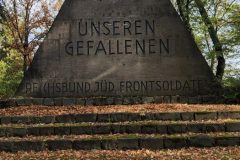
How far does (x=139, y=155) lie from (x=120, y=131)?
5.82 ft

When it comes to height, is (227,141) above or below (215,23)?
below

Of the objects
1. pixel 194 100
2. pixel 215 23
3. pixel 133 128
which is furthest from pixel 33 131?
pixel 215 23

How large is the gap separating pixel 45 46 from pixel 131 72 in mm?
3053

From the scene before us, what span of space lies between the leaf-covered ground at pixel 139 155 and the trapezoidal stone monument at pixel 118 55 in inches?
231

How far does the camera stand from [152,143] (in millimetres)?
9820

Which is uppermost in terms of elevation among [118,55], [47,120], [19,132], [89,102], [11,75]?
[11,75]

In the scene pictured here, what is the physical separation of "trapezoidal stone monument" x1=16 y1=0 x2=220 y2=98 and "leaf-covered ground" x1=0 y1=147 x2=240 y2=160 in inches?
231

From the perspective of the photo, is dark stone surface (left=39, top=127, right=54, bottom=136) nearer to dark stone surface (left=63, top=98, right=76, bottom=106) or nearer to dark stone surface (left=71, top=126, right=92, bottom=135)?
dark stone surface (left=71, top=126, right=92, bottom=135)

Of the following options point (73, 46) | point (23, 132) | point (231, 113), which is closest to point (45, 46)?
point (73, 46)

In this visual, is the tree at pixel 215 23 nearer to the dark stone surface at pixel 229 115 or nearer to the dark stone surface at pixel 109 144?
the dark stone surface at pixel 229 115

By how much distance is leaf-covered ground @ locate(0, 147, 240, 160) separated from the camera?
29.1 ft

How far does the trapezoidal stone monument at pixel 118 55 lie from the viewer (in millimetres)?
15422

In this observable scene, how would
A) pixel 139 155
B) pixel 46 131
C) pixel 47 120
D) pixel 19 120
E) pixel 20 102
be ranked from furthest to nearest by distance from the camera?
pixel 20 102, pixel 19 120, pixel 47 120, pixel 46 131, pixel 139 155

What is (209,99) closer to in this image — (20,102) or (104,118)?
(104,118)
